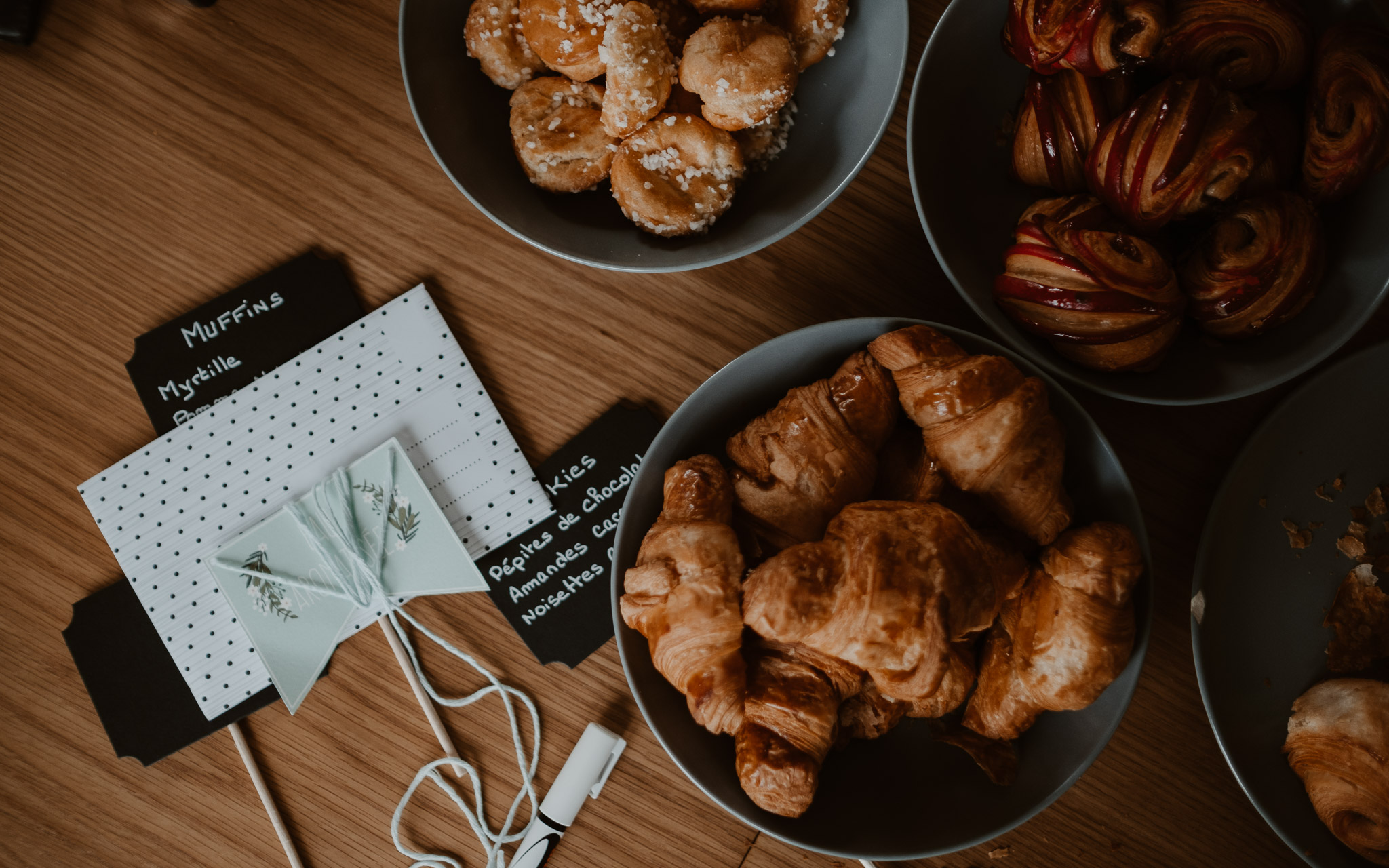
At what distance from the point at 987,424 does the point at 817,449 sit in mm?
156

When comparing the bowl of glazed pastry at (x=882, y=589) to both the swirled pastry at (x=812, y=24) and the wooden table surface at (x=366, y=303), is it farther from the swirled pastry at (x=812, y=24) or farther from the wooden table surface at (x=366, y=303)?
the swirled pastry at (x=812, y=24)

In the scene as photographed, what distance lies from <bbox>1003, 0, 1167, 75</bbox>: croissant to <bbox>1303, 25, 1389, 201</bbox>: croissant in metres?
0.16

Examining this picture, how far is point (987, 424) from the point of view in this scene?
2.27 feet

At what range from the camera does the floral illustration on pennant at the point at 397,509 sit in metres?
0.91

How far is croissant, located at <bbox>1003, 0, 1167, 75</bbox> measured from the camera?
0.70 metres

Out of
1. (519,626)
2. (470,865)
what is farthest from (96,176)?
(470,865)

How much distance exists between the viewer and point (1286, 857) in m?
0.90

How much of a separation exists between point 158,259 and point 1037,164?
1.03 metres

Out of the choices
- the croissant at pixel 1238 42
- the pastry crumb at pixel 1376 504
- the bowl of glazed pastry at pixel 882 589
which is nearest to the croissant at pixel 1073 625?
the bowl of glazed pastry at pixel 882 589

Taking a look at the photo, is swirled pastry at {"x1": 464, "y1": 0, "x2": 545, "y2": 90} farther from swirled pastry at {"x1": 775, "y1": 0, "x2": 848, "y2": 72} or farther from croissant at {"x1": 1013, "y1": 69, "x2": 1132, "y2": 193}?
croissant at {"x1": 1013, "y1": 69, "x2": 1132, "y2": 193}

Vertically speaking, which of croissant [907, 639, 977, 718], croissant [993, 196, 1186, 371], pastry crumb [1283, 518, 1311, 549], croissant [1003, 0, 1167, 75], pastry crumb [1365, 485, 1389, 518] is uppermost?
croissant [1003, 0, 1167, 75]

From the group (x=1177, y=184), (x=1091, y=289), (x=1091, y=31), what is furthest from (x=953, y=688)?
(x=1091, y=31)

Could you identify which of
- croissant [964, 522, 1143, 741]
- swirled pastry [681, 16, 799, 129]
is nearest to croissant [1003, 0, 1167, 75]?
swirled pastry [681, 16, 799, 129]

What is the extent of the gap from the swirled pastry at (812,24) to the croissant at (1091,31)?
6.7 inches
